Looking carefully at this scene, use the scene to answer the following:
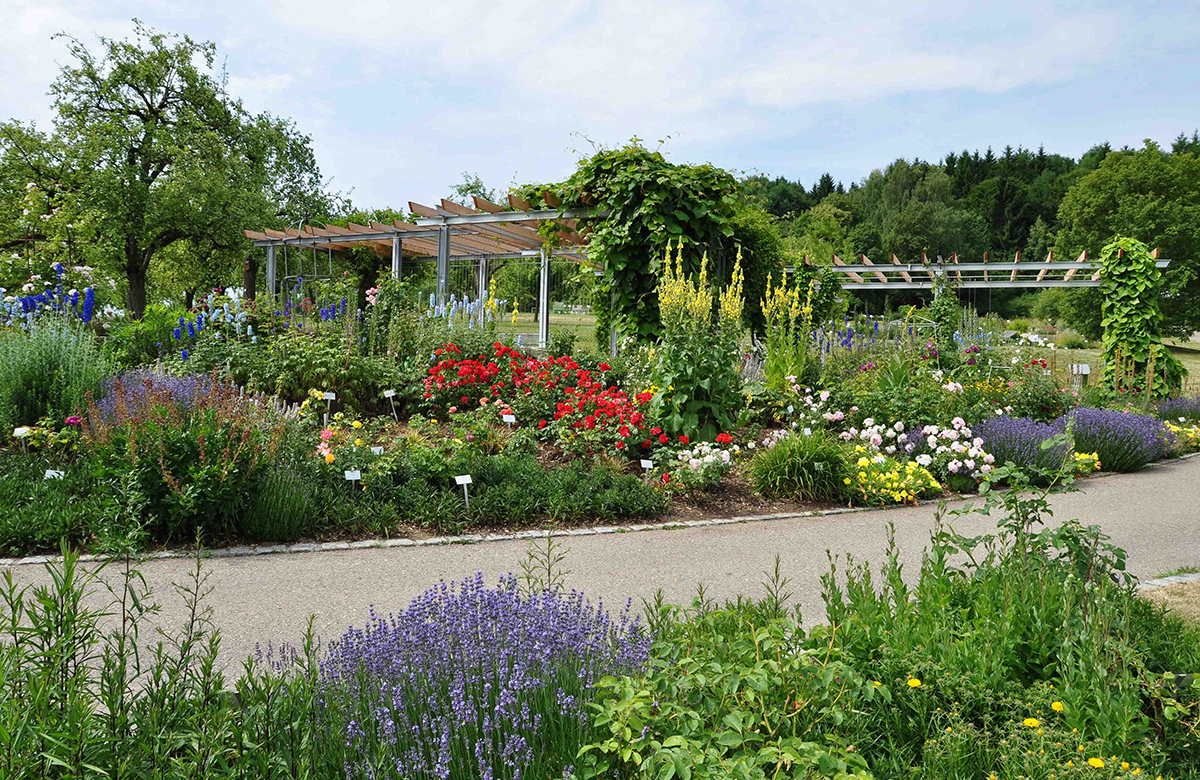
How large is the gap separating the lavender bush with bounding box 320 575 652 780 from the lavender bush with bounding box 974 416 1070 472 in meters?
6.45

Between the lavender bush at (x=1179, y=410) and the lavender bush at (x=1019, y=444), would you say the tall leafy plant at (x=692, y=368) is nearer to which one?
the lavender bush at (x=1019, y=444)

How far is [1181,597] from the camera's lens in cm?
418

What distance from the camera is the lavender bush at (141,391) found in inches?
199

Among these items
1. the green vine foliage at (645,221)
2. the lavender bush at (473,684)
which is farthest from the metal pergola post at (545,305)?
the lavender bush at (473,684)

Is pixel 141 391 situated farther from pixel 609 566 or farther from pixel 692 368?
pixel 692 368

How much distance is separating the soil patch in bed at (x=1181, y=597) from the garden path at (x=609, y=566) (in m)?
0.37

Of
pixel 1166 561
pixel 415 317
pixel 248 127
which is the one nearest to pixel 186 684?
pixel 1166 561

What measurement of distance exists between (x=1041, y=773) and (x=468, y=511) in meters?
3.91

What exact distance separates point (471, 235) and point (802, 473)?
10850 mm

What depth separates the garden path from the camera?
3.73 meters

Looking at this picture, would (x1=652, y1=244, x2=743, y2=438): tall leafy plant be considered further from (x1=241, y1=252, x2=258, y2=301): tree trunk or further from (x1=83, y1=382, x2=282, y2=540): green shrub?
(x1=241, y1=252, x2=258, y2=301): tree trunk

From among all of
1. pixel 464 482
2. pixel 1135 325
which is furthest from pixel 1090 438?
pixel 464 482

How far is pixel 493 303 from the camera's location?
10844mm

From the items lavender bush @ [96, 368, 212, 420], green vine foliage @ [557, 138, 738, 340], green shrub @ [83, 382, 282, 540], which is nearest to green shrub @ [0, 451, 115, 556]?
green shrub @ [83, 382, 282, 540]
